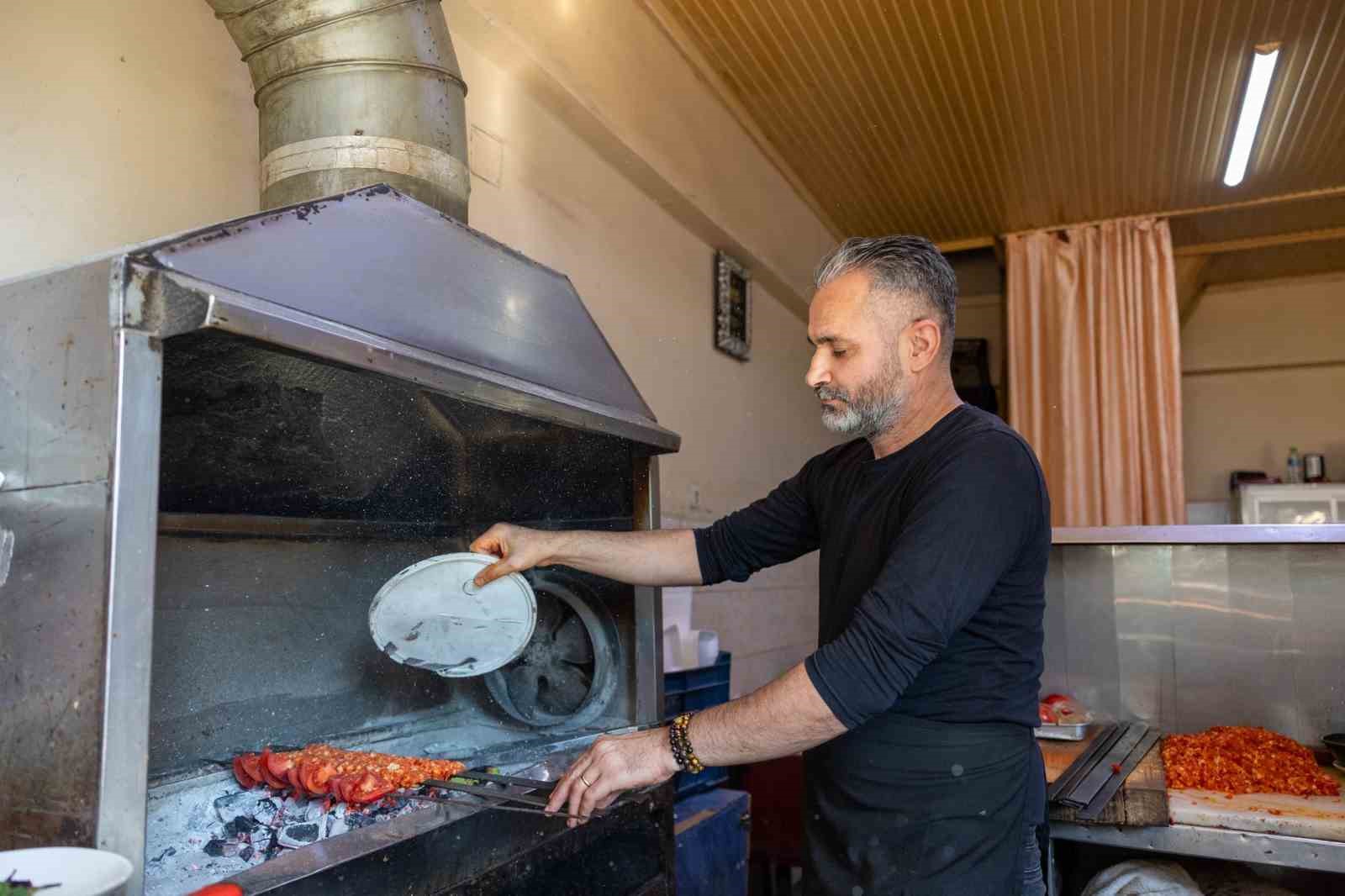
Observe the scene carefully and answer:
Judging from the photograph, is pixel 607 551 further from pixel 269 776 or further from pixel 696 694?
pixel 696 694

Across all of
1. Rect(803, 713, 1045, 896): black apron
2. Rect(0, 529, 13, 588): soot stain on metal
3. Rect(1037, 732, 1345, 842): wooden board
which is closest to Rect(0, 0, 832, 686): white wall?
Rect(0, 529, 13, 588): soot stain on metal

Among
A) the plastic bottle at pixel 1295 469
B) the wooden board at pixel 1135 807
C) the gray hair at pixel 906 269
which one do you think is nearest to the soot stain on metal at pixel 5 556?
the gray hair at pixel 906 269

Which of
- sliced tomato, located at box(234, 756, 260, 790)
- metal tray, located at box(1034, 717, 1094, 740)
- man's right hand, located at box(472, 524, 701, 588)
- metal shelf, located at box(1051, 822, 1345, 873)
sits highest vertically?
man's right hand, located at box(472, 524, 701, 588)

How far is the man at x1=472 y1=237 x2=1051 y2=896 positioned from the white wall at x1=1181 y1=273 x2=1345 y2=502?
244 inches

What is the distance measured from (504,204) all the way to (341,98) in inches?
38.5

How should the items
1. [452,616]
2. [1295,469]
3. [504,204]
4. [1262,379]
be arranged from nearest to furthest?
[452,616] → [504,204] → [1295,469] → [1262,379]

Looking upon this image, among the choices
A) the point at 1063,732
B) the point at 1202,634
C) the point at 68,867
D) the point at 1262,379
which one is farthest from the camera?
the point at 1262,379

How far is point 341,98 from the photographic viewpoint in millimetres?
2023

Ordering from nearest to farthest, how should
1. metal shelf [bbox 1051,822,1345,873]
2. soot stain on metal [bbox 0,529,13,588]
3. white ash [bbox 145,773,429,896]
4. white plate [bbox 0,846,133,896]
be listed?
white plate [bbox 0,846,133,896] < soot stain on metal [bbox 0,529,13,588] < white ash [bbox 145,773,429,896] < metal shelf [bbox 1051,822,1345,873]

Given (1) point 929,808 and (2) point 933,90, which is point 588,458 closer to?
(1) point 929,808

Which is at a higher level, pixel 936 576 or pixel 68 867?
pixel 936 576

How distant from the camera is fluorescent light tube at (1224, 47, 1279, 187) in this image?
4027 mm

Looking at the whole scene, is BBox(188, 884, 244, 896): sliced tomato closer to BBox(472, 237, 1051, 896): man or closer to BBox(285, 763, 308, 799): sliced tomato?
BBox(472, 237, 1051, 896): man

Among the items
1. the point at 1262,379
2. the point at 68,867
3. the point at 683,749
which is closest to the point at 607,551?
the point at 683,749
